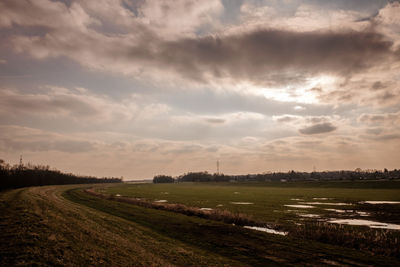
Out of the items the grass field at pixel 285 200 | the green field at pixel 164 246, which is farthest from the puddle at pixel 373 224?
the green field at pixel 164 246

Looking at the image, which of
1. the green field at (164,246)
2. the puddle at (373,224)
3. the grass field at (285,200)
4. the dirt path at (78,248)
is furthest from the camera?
the grass field at (285,200)

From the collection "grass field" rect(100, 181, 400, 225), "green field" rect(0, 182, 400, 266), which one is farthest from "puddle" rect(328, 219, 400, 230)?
"green field" rect(0, 182, 400, 266)

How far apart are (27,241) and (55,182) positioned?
17904 centimetres

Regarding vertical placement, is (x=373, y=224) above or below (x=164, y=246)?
below

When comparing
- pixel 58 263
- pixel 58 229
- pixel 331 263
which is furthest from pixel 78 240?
pixel 331 263

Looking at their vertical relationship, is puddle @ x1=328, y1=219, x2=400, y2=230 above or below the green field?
below

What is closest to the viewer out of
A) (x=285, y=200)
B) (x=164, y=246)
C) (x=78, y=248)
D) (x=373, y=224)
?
(x=78, y=248)

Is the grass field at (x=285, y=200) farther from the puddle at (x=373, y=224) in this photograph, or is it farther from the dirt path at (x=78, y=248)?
the dirt path at (x=78, y=248)

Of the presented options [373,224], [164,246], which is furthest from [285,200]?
[164,246]

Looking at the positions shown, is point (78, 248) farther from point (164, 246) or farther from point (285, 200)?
point (285, 200)

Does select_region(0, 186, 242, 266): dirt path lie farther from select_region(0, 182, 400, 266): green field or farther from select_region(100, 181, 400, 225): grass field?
select_region(100, 181, 400, 225): grass field

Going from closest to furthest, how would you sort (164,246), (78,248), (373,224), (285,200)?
(78,248) < (164,246) < (373,224) < (285,200)

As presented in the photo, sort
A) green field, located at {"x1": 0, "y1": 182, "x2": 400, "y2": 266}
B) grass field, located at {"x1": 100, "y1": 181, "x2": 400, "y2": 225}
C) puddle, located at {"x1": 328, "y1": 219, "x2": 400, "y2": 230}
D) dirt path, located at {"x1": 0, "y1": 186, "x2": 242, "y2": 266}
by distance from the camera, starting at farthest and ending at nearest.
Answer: grass field, located at {"x1": 100, "y1": 181, "x2": 400, "y2": 225}
puddle, located at {"x1": 328, "y1": 219, "x2": 400, "y2": 230}
green field, located at {"x1": 0, "y1": 182, "x2": 400, "y2": 266}
dirt path, located at {"x1": 0, "y1": 186, "x2": 242, "y2": 266}

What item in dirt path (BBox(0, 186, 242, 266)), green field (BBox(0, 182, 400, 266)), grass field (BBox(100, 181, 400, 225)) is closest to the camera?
dirt path (BBox(0, 186, 242, 266))
